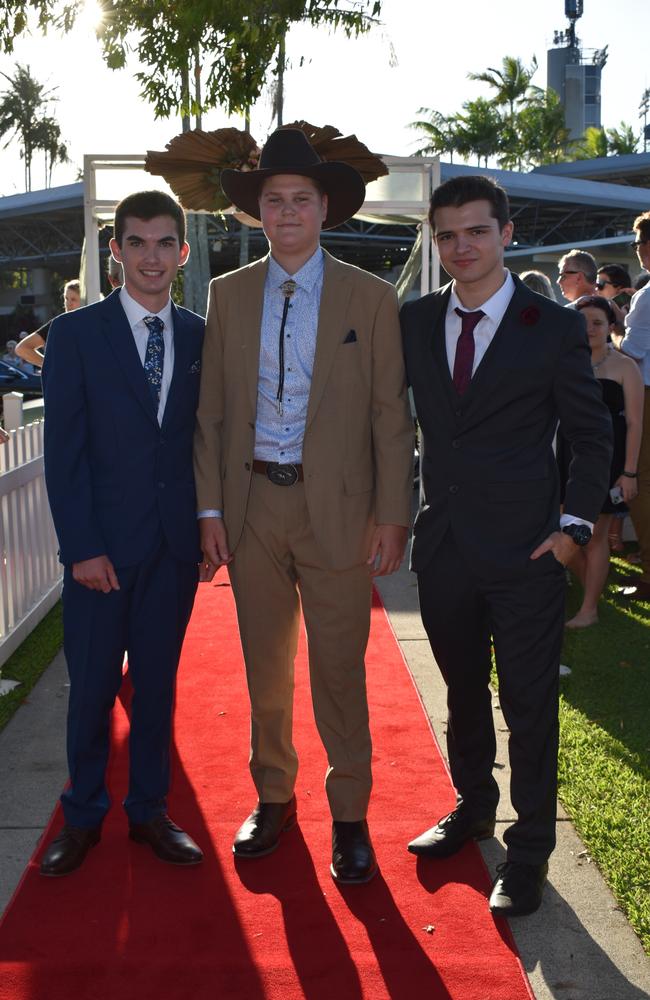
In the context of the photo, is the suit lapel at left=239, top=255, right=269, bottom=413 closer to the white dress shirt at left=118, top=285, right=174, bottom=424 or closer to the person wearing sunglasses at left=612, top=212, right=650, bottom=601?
the white dress shirt at left=118, top=285, right=174, bottom=424

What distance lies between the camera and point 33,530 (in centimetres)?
654

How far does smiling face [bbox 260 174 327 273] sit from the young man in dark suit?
40cm

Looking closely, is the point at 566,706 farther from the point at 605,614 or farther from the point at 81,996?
the point at 81,996

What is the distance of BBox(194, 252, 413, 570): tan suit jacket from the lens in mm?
3346

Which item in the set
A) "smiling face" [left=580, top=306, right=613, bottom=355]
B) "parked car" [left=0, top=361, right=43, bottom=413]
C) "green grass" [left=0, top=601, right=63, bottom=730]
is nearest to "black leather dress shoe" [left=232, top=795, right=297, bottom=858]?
"green grass" [left=0, top=601, right=63, bottom=730]

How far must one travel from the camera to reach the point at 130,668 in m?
3.55

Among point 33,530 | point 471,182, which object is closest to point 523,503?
point 471,182

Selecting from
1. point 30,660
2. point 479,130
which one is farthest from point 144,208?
point 479,130

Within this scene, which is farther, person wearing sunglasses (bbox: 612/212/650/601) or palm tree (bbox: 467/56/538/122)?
palm tree (bbox: 467/56/538/122)

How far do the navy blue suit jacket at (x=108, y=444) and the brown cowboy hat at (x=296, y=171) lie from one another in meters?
0.57

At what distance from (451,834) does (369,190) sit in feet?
22.9

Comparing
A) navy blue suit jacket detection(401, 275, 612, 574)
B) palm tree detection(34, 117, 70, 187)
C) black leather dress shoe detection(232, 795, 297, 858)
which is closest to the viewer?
navy blue suit jacket detection(401, 275, 612, 574)

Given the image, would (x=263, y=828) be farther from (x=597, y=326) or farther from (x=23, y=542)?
(x=597, y=326)

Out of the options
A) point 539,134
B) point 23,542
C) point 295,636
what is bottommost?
point 23,542
